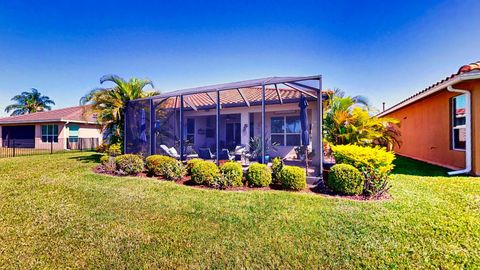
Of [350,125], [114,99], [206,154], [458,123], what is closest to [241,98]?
[206,154]

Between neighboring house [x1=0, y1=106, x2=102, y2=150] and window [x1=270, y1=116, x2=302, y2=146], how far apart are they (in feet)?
57.0

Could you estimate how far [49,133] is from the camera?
74.5 feet

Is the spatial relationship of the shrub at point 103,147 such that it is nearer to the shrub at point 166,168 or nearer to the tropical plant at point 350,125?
the shrub at point 166,168

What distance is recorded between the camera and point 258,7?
32.5 feet

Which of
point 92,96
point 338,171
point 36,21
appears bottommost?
point 338,171

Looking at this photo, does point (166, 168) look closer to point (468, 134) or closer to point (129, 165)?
point (129, 165)

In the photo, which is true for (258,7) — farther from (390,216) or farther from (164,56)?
(390,216)

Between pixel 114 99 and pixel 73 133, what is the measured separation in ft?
48.1

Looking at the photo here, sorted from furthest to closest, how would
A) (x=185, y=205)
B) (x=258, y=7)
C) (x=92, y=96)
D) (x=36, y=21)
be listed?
1. (x=92, y=96)
2. (x=36, y=21)
3. (x=258, y=7)
4. (x=185, y=205)

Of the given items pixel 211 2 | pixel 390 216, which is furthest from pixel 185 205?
pixel 211 2

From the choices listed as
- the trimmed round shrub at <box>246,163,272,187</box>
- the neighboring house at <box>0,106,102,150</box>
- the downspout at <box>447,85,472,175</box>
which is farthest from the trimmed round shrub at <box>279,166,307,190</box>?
the neighboring house at <box>0,106,102,150</box>

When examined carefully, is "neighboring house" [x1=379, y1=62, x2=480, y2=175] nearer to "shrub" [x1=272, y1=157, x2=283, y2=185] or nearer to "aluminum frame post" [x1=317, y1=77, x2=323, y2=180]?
"aluminum frame post" [x1=317, y1=77, x2=323, y2=180]

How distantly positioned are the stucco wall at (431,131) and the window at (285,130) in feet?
20.4

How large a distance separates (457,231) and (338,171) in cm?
242
